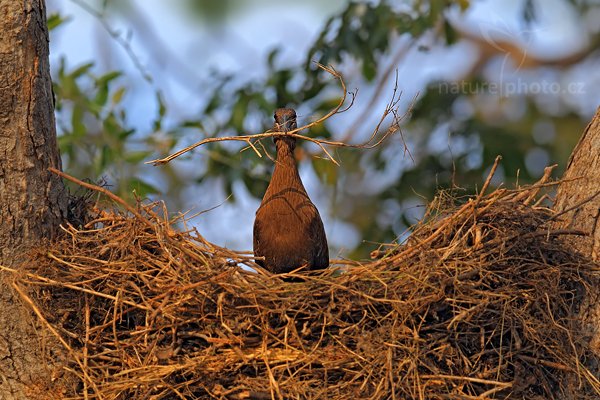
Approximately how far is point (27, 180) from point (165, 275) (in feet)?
2.53

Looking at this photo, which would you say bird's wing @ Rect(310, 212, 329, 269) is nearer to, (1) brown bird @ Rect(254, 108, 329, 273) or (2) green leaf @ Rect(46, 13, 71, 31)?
(1) brown bird @ Rect(254, 108, 329, 273)

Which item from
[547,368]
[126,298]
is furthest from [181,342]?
[547,368]

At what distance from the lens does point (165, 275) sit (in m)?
4.14

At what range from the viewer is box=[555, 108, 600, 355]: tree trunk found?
14.1 ft

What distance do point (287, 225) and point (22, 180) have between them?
155cm

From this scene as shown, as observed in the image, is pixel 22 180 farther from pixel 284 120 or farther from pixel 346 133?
pixel 346 133

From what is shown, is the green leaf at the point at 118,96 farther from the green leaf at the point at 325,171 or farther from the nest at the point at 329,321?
the nest at the point at 329,321

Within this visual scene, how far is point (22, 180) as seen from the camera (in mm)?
4090

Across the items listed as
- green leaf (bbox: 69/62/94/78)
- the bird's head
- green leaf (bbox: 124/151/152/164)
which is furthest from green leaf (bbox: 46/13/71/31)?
the bird's head

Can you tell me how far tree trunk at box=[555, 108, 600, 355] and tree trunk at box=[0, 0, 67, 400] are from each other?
248 centimetres

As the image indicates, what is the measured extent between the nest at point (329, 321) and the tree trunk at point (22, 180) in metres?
0.11

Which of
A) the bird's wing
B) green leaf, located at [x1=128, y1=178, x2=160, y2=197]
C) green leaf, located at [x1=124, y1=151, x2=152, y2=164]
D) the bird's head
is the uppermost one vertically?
green leaf, located at [x1=124, y1=151, x2=152, y2=164]

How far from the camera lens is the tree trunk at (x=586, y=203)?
430 centimetres

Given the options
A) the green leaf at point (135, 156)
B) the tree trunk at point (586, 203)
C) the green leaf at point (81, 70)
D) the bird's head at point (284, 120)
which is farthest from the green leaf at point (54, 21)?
the tree trunk at point (586, 203)
